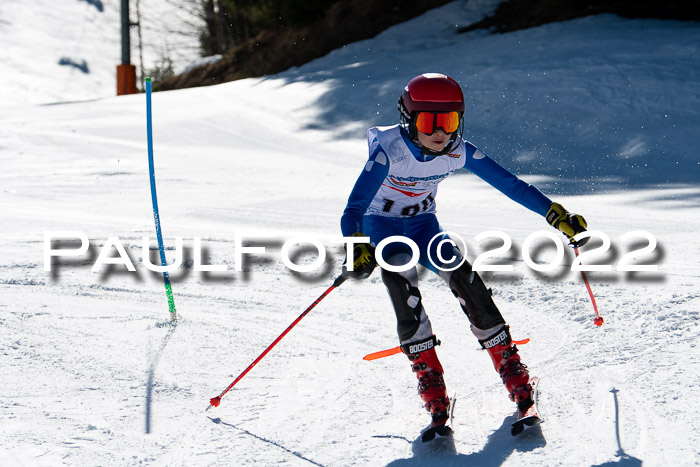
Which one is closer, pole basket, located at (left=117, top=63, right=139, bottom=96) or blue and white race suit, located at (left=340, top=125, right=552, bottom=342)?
blue and white race suit, located at (left=340, top=125, right=552, bottom=342)

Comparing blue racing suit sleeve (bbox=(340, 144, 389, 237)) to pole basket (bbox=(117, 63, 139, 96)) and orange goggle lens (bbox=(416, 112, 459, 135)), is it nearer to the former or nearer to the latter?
orange goggle lens (bbox=(416, 112, 459, 135))

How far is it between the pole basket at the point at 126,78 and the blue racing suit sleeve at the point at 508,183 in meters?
20.5

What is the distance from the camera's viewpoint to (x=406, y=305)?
361 cm

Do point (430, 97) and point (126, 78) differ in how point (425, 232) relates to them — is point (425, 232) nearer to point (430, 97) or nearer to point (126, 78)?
point (430, 97)

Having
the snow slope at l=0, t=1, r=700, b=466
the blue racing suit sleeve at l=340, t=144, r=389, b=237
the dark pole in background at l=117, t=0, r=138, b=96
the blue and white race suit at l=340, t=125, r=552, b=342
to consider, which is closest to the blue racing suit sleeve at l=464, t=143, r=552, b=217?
the blue and white race suit at l=340, t=125, r=552, b=342

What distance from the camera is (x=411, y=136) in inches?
148

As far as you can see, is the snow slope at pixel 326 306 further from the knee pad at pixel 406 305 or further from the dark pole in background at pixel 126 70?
the dark pole in background at pixel 126 70

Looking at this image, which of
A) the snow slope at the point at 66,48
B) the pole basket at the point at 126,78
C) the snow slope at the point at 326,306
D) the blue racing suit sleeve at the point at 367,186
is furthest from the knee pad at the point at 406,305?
the snow slope at the point at 66,48

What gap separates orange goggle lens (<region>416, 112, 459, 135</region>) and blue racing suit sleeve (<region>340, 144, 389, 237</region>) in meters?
0.23

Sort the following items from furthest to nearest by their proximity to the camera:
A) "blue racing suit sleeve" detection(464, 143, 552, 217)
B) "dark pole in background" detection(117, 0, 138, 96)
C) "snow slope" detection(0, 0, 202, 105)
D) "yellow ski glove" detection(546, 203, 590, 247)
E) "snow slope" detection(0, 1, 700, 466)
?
"snow slope" detection(0, 0, 202, 105) → "dark pole in background" detection(117, 0, 138, 96) → "blue racing suit sleeve" detection(464, 143, 552, 217) → "yellow ski glove" detection(546, 203, 590, 247) → "snow slope" detection(0, 1, 700, 466)

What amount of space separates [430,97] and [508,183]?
672mm

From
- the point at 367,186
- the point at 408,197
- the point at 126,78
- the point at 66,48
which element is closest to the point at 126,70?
the point at 126,78

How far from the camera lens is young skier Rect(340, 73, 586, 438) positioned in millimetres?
3621

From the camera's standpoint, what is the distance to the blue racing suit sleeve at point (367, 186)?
3648 millimetres
